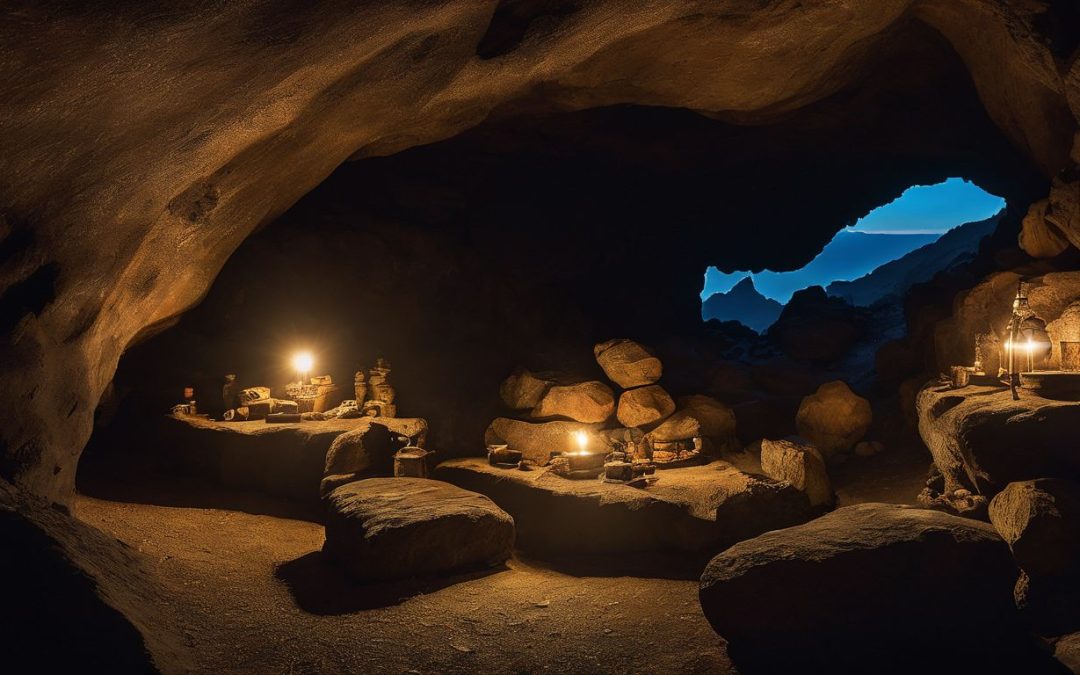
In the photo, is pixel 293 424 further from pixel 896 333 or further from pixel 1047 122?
pixel 896 333

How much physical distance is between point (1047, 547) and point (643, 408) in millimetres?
5547

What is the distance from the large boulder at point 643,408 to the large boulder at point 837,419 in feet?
8.06

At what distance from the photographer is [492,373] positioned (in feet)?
42.9

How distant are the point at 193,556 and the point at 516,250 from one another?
32.4 ft

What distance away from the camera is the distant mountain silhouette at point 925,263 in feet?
87.7

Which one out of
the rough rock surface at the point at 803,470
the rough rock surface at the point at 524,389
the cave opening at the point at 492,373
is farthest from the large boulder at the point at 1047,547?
the rough rock surface at the point at 524,389

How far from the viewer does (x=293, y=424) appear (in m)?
9.98

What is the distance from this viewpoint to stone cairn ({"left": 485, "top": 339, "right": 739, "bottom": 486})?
9.28m

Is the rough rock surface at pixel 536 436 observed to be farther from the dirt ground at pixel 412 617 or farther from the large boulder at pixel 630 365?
the dirt ground at pixel 412 617

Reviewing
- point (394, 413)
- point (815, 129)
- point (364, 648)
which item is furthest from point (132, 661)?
point (815, 129)

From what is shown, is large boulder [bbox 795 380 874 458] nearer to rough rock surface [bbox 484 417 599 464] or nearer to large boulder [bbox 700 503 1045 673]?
rough rock surface [bbox 484 417 599 464]

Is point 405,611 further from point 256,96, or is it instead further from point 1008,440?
point 1008,440

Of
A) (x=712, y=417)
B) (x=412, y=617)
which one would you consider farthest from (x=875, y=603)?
(x=712, y=417)

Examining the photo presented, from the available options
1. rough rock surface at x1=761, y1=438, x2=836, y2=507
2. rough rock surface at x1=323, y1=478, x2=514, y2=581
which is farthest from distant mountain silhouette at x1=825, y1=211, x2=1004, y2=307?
rough rock surface at x1=323, y1=478, x2=514, y2=581
